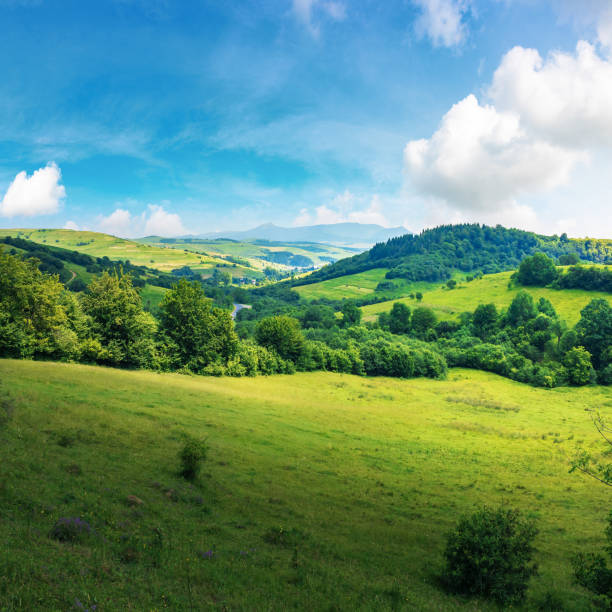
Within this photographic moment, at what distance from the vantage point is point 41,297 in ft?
147

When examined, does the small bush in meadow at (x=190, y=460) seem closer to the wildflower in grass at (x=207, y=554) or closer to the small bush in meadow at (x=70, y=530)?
the wildflower in grass at (x=207, y=554)

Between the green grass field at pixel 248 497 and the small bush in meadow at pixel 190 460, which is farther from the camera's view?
the small bush in meadow at pixel 190 460

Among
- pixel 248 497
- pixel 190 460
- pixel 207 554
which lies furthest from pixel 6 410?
pixel 207 554

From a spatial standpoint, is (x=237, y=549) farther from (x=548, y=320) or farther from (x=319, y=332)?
(x=548, y=320)

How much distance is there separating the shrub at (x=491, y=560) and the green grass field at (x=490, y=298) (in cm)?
13151

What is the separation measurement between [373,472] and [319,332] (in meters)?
88.7

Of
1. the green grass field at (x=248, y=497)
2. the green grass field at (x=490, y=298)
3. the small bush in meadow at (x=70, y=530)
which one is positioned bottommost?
the green grass field at (x=248, y=497)

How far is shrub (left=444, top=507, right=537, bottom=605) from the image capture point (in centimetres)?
1478

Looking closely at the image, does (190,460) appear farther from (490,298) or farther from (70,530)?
(490,298)

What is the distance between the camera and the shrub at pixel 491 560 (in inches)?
582

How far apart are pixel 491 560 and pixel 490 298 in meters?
165

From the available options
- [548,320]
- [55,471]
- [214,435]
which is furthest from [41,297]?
[548,320]

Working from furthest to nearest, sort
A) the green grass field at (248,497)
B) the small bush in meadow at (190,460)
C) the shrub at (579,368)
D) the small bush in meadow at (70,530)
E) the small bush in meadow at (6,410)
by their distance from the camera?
the shrub at (579,368)
the small bush in meadow at (190,460)
the small bush in meadow at (6,410)
the small bush in meadow at (70,530)
the green grass field at (248,497)

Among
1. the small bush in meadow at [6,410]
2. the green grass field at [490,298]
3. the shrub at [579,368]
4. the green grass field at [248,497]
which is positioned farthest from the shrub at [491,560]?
the green grass field at [490,298]
